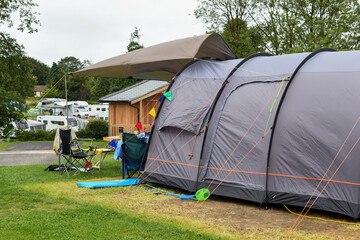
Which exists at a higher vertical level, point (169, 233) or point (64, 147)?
point (64, 147)

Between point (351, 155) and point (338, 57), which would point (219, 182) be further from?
point (338, 57)

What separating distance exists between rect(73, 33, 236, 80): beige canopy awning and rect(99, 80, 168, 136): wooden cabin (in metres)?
7.81

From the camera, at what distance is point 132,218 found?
5.46m

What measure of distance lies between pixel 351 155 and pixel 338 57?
1762 millimetres

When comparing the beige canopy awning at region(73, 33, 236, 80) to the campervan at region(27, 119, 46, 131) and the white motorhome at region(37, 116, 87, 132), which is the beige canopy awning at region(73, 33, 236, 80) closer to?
the white motorhome at region(37, 116, 87, 132)

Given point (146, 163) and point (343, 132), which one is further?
point (146, 163)

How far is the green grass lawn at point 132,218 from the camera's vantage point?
479cm

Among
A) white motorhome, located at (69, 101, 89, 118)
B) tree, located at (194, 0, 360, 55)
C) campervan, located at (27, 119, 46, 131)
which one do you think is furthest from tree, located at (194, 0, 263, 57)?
white motorhome, located at (69, 101, 89, 118)

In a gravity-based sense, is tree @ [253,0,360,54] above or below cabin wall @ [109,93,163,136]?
above

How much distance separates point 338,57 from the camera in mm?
6484

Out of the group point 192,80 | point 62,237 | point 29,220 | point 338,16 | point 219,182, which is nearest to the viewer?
point 62,237

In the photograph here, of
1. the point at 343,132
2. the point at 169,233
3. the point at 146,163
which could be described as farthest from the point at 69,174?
the point at 343,132

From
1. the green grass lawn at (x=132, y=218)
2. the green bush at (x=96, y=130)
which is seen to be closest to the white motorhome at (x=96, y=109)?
the green bush at (x=96, y=130)

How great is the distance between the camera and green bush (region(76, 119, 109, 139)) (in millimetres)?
22516
